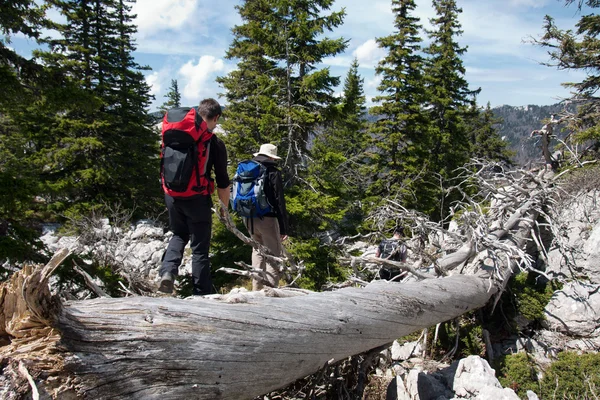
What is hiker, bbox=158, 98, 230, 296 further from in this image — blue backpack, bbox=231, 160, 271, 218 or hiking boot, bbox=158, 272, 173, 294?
blue backpack, bbox=231, 160, 271, 218

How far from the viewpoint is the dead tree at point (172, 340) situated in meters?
1.82

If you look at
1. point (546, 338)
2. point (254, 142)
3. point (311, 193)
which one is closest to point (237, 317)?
point (546, 338)

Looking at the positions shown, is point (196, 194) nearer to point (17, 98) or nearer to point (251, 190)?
point (251, 190)

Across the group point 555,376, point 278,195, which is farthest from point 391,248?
point 555,376

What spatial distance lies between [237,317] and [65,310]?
102 centimetres

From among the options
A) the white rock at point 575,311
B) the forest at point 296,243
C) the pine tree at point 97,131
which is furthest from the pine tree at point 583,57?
the pine tree at point 97,131

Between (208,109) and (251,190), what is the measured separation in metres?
1.59

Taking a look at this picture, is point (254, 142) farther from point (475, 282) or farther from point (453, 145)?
point (453, 145)

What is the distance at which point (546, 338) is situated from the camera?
25.1 feet

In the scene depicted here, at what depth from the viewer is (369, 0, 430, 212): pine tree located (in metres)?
19.5

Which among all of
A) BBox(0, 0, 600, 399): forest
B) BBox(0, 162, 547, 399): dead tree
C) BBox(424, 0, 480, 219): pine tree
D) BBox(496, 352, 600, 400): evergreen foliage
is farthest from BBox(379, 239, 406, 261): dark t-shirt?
BBox(424, 0, 480, 219): pine tree

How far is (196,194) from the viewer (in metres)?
4.11

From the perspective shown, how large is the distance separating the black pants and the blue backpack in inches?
44.6

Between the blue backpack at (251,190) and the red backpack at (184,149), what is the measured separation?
144 centimetres
